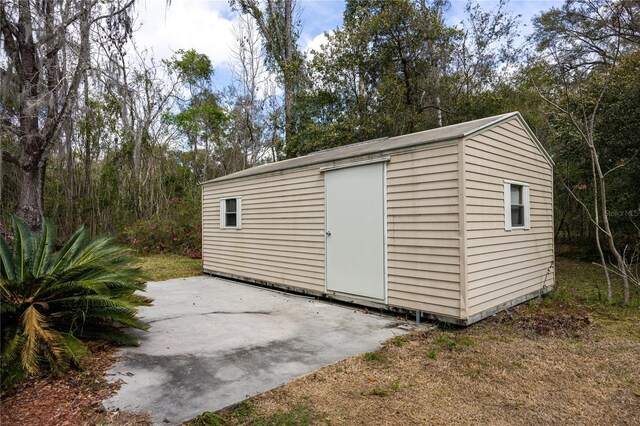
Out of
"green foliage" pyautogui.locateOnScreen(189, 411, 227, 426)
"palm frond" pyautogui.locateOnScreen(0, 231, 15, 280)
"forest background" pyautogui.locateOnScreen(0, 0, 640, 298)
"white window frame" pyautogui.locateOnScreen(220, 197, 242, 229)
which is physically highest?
"forest background" pyautogui.locateOnScreen(0, 0, 640, 298)

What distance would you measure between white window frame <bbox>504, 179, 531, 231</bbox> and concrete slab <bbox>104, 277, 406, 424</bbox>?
2.15 meters

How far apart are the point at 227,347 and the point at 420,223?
2706mm

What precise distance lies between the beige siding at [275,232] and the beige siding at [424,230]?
146 cm

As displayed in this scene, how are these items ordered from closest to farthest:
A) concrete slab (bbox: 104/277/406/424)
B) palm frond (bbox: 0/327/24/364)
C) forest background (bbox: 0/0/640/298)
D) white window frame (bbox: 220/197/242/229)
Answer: concrete slab (bbox: 104/277/406/424) < palm frond (bbox: 0/327/24/364) < white window frame (bbox: 220/197/242/229) < forest background (bbox: 0/0/640/298)

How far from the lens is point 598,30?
37.2ft

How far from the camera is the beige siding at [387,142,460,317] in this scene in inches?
166

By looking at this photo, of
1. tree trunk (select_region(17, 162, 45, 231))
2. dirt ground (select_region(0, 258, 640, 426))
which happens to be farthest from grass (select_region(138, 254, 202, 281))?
dirt ground (select_region(0, 258, 640, 426))

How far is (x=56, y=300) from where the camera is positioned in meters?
3.41

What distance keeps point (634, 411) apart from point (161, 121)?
17.1m

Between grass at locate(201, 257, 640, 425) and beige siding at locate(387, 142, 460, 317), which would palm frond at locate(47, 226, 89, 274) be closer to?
grass at locate(201, 257, 640, 425)

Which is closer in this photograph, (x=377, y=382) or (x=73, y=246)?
(x=377, y=382)

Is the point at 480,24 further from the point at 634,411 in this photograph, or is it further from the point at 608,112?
the point at 634,411

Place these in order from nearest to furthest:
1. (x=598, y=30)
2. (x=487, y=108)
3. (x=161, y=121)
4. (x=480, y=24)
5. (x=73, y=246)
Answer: (x=73, y=246)
(x=487, y=108)
(x=598, y=30)
(x=480, y=24)
(x=161, y=121)

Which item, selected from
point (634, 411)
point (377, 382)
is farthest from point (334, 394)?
point (634, 411)
